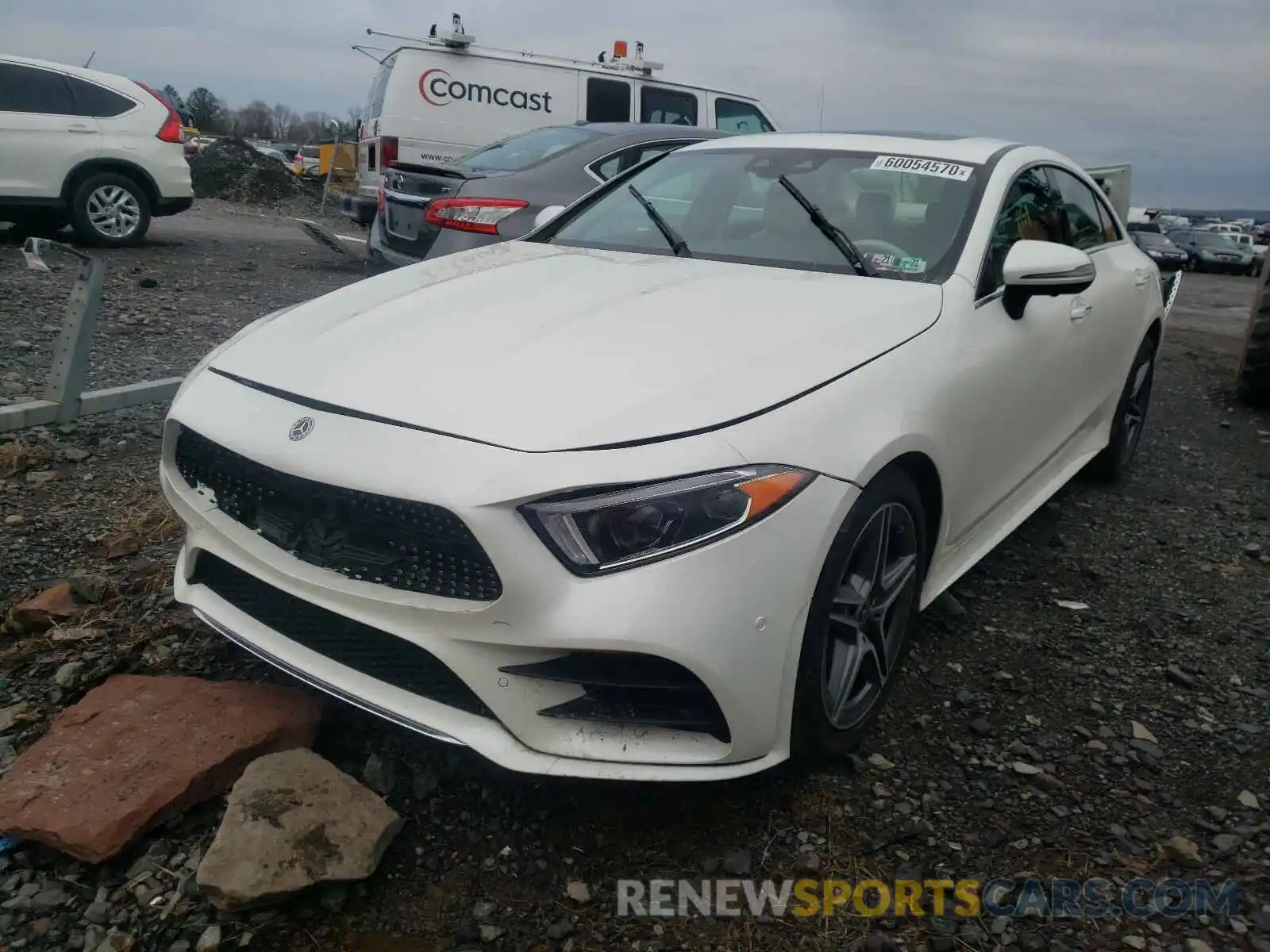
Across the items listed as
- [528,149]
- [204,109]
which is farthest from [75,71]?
[204,109]

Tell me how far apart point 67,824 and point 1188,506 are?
4.52 meters

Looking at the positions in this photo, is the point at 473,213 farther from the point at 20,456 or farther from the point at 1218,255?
the point at 1218,255

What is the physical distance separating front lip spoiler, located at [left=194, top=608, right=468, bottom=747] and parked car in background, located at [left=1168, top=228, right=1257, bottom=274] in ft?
109

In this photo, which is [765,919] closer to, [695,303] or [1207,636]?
[695,303]

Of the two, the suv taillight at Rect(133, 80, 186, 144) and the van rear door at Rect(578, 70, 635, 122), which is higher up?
the van rear door at Rect(578, 70, 635, 122)

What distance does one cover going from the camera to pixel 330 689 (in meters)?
2.12

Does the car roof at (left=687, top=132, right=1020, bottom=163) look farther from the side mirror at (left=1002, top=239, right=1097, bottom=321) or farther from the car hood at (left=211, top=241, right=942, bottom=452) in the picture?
the car hood at (left=211, top=241, right=942, bottom=452)

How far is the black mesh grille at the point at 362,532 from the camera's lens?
193 centimetres

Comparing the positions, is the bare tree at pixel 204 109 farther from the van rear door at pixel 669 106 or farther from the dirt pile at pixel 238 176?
the van rear door at pixel 669 106

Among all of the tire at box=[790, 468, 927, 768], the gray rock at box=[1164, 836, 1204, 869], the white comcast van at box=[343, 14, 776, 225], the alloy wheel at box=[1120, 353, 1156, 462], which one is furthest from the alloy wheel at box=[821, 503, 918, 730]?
the white comcast van at box=[343, 14, 776, 225]

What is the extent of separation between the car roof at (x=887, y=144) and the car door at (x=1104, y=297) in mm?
472

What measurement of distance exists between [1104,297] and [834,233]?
1469 mm

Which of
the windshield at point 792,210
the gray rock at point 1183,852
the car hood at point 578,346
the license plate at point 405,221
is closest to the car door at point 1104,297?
the windshield at point 792,210

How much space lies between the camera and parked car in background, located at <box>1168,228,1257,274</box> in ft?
101
